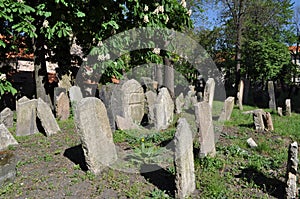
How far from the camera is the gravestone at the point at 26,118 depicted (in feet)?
21.6

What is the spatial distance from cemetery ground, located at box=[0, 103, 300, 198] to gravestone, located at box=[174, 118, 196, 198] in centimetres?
19

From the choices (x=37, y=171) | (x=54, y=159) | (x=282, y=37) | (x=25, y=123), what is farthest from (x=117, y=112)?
(x=282, y=37)

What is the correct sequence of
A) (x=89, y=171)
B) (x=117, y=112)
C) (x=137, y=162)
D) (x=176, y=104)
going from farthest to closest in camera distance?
(x=176, y=104)
(x=117, y=112)
(x=137, y=162)
(x=89, y=171)

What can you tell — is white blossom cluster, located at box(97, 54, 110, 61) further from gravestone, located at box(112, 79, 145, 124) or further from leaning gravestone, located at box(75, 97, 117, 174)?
leaning gravestone, located at box(75, 97, 117, 174)

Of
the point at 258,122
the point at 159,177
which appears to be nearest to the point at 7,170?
the point at 159,177

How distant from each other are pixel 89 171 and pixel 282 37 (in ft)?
61.5

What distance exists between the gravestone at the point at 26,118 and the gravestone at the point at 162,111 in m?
3.29

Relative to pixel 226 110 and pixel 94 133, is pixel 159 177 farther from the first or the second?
pixel 226 110

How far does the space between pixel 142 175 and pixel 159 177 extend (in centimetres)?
27

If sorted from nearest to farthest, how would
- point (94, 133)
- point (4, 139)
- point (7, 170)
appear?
point (7, 170), point (94, 133), point (4, 139)

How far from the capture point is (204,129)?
454cm

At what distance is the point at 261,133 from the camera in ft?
22.1

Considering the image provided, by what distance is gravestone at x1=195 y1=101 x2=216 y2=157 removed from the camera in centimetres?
443

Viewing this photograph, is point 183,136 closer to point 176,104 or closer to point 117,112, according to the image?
point 117,112
